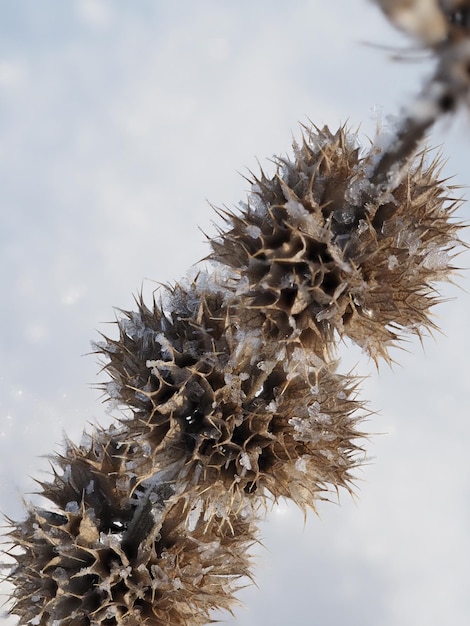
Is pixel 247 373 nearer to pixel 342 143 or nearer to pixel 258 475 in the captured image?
pixel 258 475

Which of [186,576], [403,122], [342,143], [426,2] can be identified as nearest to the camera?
[426,2]

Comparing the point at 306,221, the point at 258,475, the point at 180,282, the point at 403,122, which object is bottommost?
the point at 258,475

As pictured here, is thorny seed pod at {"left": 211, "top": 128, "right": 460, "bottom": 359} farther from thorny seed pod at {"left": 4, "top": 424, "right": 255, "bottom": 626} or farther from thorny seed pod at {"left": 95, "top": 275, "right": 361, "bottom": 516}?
thorny seed pod at {"left": 4, "top": 424, "right": 255, "bottom": 626}

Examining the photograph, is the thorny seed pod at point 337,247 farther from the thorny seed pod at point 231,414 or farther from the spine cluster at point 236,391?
the thorny seed pod at point 231,414

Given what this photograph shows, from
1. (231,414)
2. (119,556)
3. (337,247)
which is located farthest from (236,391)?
(119,556)

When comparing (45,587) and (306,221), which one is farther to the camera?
(45,587)

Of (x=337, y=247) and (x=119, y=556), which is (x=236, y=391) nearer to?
(x=337, y=247)

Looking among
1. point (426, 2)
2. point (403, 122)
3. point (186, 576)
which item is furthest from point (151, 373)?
point (426, 2)
